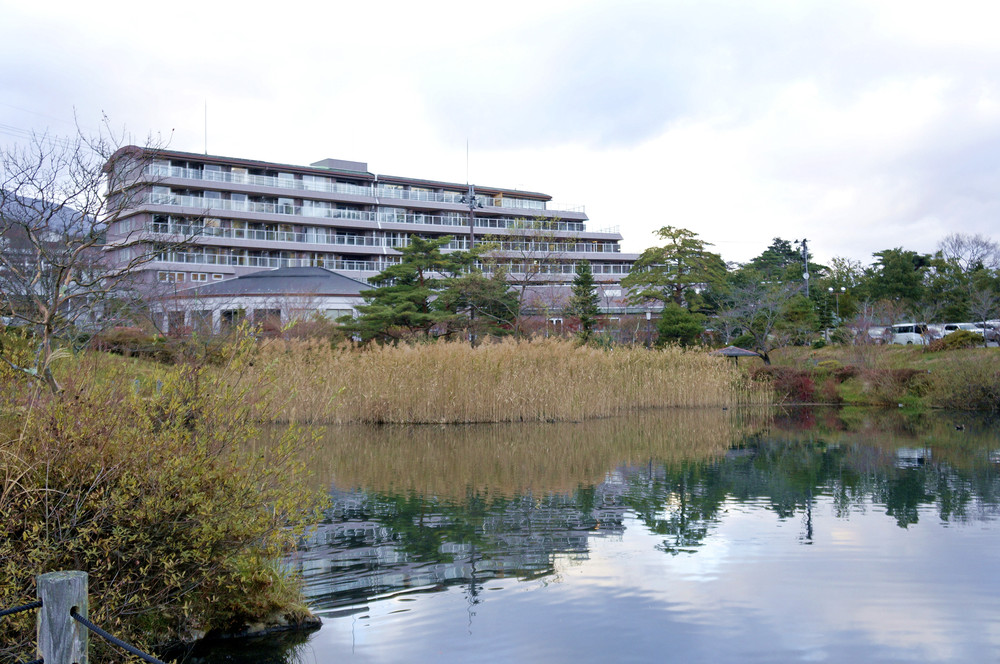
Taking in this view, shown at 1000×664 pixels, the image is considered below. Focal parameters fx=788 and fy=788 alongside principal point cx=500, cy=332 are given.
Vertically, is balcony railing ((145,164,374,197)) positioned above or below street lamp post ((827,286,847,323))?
above

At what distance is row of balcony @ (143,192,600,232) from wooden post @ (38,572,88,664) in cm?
4017

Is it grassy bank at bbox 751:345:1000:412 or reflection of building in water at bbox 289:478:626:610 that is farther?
grassy bank at bbox 751:345:1000:412

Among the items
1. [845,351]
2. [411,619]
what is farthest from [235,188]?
[411,619]

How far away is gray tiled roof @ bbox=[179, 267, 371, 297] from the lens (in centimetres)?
3303

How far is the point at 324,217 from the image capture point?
176ft

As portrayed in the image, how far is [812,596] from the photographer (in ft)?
19.9

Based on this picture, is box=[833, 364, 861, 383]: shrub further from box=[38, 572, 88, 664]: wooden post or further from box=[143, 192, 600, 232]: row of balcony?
box=[38, 572, 88, 664]: wooden post

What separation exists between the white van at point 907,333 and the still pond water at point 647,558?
22.2 metres

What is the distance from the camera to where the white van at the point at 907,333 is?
112ft

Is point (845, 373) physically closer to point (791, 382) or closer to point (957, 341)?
point (791, 382)

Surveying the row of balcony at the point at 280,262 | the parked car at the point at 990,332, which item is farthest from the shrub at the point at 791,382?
the row of balcony at the point at 280,262

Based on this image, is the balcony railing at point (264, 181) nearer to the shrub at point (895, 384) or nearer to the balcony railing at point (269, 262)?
Result: the balcony railing at point (269, 262)

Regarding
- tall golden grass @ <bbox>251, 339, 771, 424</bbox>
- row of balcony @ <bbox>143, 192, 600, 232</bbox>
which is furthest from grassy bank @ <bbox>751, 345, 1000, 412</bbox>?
row of balcony @ <bbox>143, 192, 600, 232</bbox>

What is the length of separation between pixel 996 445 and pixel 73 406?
618 inches
